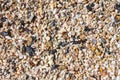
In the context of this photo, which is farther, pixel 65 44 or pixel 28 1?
pixel 28 1

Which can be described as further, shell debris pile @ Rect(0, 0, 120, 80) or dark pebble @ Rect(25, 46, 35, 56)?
dark pebble @ Rect(25, 46, 35, 56)

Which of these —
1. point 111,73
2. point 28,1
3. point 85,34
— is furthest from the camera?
point 28,1

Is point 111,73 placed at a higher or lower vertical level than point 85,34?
lower

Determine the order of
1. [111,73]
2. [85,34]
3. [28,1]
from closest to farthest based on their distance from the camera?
[111,73], [85,34], [28,1]

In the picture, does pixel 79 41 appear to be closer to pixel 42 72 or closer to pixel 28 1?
pixel 42 72

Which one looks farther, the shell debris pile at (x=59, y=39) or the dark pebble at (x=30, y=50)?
the dark pebble at (x=30, y=50)

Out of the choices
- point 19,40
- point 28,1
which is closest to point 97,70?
point 19,40

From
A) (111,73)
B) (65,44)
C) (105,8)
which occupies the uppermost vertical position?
(105,8)
